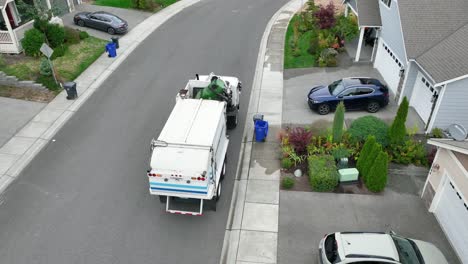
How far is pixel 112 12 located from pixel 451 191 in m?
30.7

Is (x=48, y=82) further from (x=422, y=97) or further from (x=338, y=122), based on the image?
(x=422, y=97)

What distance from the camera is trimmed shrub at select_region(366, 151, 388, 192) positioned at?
1440 cm

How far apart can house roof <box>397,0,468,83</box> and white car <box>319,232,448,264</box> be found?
8460mm

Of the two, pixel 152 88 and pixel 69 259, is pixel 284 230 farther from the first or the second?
pixel 152 88

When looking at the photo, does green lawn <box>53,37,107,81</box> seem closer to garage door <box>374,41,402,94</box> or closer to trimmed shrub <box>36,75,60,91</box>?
trimmed shrub <box>36,75,60,91</box>

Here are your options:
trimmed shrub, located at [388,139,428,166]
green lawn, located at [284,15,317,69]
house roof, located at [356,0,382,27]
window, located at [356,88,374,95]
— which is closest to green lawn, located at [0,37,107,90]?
green lawn, located at [284,15,317,69]

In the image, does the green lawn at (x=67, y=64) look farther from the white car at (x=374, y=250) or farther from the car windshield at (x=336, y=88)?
the white car at (x=374, y=250)

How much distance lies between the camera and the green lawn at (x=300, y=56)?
2547 cm

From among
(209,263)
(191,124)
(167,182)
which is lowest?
(209,263)

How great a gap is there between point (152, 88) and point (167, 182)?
35.4 feet

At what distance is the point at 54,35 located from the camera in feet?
86.2

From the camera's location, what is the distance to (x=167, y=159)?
1305cm

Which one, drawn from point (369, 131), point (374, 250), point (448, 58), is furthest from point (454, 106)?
point (374, 250)

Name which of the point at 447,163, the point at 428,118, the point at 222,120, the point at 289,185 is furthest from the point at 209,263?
the point at 428,118
